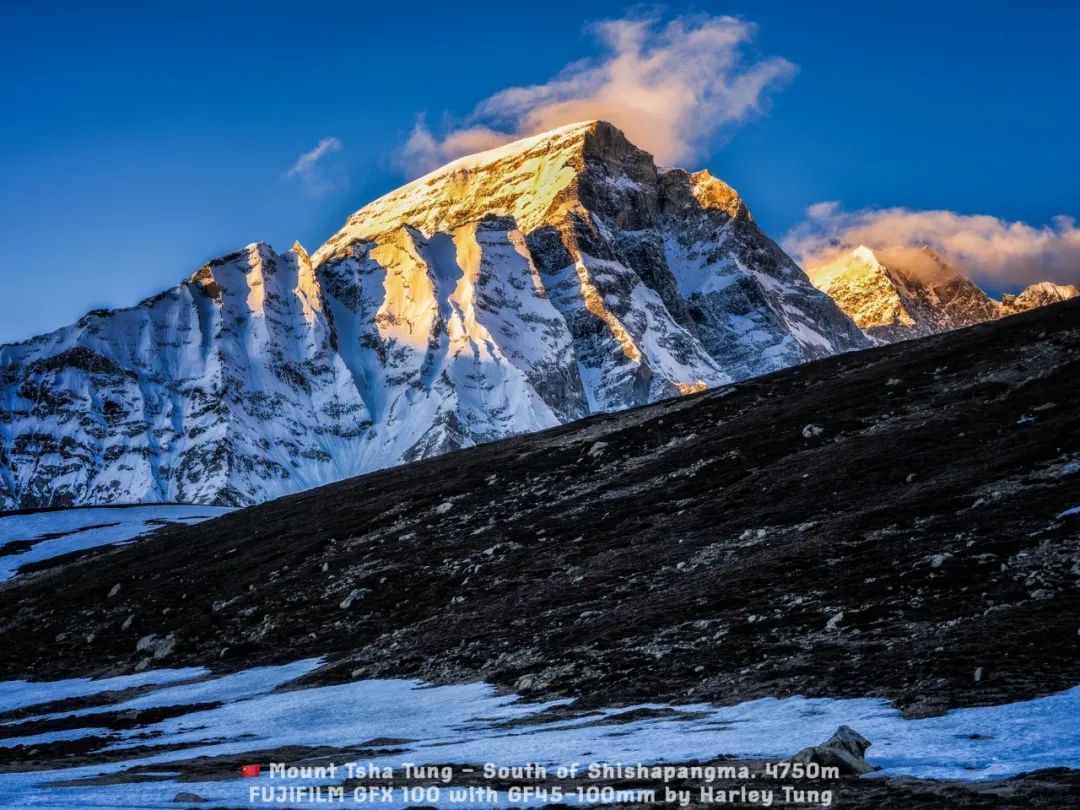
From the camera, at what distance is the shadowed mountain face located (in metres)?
21.0

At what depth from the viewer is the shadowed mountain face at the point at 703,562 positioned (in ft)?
68.7

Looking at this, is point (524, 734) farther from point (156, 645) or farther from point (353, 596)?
point (156, 645)

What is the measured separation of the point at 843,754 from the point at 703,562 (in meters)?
20.3

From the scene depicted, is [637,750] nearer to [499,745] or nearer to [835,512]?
[499,745]

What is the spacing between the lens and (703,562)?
32.9 metres

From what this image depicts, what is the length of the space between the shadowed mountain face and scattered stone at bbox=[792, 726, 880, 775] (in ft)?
10.0

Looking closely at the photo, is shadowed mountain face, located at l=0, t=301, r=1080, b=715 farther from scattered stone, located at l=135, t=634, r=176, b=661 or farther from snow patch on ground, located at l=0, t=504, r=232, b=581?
snow patch on ground, located at l=0, t=504, r=232, b=581

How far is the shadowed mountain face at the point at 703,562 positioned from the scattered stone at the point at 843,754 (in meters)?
3.06

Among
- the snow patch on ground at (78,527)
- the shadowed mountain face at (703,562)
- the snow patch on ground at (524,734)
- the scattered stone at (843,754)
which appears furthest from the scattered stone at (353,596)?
the snow patch on ground at (78,527)

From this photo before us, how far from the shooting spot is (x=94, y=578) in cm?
6234

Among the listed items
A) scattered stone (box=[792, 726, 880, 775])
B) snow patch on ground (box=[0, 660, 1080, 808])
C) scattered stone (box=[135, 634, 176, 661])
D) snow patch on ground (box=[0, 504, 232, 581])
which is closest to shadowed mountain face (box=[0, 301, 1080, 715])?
scattered stone (box=[135, 634, 176, 661])

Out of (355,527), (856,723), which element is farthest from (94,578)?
(856,723)

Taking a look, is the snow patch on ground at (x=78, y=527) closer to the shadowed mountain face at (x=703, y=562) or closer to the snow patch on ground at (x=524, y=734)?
the shadowed mountain face at (x=703, y=562)

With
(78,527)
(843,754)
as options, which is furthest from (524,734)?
(78,527)
